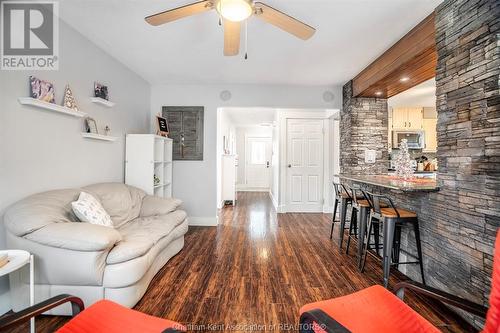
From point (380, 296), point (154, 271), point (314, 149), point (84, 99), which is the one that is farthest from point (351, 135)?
point (84, 99)

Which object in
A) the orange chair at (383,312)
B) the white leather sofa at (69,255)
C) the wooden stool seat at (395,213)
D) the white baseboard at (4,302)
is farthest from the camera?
the wooden stool seat at (395,213)

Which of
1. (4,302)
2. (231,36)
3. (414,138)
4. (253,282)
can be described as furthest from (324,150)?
(4,302)

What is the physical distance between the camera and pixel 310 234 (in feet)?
12.2

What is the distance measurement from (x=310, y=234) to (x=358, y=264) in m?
1.16

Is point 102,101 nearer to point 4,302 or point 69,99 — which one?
point 69,99

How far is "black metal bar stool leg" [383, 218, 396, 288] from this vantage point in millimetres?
2066

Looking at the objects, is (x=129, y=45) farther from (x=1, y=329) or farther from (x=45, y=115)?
(x=1, y=329)

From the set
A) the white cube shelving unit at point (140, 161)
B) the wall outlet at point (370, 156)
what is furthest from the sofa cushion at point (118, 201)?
the wall outlet at point (370, 156)

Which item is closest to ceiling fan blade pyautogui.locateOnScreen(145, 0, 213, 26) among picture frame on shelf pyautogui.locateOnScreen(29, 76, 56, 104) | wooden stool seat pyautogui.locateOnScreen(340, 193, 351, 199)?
picture frame on shelf pyautogui.locateOnScreen(29, 76, 56, 104)

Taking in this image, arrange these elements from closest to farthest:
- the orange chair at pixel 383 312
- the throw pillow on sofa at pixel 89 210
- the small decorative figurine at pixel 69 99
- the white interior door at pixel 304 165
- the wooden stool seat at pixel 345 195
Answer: the orange chair at pixel 383 312 < the throw pillow on sofa at pixel 89 210 < the small decorative figurine at pixel 69 99 < the wooden stool seat at pixel 345 195 < the white interior door at pixel 304 165

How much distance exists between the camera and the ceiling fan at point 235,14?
155cm

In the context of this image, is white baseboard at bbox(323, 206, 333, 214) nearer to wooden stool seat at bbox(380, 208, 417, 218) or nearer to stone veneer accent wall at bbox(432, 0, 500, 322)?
wooden stool seat at bbox(380, 208, 417, 218)

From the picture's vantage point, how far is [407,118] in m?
5.25

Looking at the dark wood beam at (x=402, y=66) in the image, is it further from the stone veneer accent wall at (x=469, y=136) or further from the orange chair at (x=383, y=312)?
the orange chair at (x=383, y=312)
